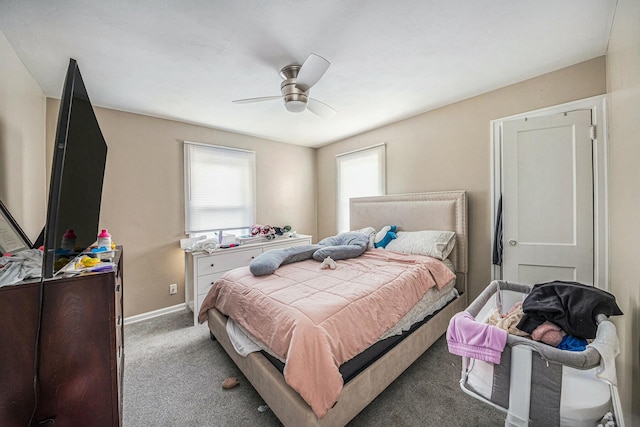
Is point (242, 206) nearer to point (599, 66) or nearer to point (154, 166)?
point (154, 166)

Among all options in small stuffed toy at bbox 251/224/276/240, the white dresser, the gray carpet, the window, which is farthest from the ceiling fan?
the gray carpet

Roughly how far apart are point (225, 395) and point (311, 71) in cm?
238

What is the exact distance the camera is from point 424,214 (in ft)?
9.73

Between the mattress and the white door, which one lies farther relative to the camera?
the white door

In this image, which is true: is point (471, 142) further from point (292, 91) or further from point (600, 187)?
point (292, 91)

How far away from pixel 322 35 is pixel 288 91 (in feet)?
1.63

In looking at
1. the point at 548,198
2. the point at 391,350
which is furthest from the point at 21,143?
the point at 548,198

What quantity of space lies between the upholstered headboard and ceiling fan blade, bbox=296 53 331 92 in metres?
1.94

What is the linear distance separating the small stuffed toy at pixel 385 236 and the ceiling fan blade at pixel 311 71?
6.27ft

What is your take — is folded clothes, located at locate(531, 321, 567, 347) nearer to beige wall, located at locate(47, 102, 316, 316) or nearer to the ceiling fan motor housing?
the ceiling fan motor housing

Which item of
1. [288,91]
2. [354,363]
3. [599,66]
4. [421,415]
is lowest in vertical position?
[421,415]

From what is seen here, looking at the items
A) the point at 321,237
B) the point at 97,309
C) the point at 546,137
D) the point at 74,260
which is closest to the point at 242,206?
the point at 321,237

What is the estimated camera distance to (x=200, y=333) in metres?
2.58

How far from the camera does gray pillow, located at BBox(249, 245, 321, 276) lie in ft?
6.82
